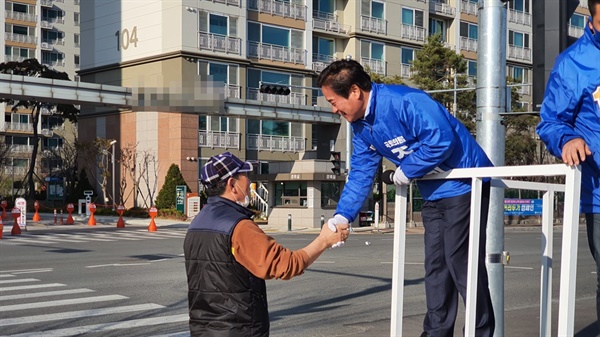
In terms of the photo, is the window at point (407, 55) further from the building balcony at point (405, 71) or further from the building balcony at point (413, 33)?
the building balcony at point (413, 33)

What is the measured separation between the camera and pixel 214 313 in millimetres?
4324

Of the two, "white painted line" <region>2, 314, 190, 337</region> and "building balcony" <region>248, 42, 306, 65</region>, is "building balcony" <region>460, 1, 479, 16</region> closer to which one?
"building balcony" <region>248, 42, 306, 65</region>

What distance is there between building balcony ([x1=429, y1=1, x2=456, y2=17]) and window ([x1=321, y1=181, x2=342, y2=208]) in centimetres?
2345

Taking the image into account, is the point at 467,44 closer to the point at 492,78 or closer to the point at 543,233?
the point at 492,78

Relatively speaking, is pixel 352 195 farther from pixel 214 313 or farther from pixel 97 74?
pixel 97 74

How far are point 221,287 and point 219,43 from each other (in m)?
43.5

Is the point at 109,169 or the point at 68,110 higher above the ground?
the point at 68,110

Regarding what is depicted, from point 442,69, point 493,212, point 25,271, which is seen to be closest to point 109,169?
point 442,69

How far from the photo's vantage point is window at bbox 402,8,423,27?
56.4 meters

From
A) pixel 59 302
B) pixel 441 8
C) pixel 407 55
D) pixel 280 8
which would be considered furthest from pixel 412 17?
pixel 59 302

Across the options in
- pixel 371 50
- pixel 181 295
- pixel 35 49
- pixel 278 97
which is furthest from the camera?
pixel 35 49

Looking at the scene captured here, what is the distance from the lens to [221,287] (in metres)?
4.31

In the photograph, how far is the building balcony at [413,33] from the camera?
184 feet

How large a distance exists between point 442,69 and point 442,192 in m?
45.0
